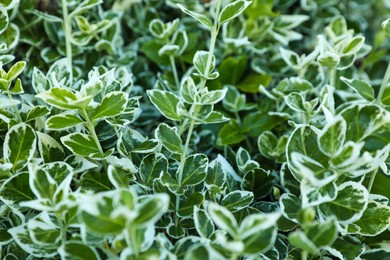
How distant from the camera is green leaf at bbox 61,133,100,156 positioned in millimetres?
781

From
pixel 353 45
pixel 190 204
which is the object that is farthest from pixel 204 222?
pixel 353 45

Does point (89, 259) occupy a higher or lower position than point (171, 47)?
lower

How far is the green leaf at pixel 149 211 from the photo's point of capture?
58 centimetres

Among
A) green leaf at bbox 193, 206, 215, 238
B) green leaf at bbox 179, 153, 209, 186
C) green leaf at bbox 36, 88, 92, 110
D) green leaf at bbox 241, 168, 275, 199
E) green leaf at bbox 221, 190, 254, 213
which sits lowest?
green leaf at bbox 241, 168, 275, 199

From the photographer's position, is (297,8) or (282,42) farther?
(297,8)

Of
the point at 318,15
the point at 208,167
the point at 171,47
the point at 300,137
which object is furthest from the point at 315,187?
the point at 318,15

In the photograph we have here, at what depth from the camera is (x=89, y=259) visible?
26.3 inches

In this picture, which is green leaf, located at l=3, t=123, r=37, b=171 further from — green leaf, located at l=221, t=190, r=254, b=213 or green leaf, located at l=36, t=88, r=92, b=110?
green leaf, located at l=221, t=190, r=254, b=213

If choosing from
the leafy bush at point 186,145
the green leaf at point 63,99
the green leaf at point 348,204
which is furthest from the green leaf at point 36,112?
the green leaf at point 348,204

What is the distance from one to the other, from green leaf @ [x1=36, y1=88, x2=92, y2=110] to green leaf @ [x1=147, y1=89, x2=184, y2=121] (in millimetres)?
139

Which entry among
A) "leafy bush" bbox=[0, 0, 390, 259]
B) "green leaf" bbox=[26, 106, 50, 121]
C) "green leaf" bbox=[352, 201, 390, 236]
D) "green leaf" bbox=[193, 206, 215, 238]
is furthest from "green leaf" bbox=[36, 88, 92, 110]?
"green leaf" bbox=[352, 201, 390, 236]

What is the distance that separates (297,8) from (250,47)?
9.0 inches

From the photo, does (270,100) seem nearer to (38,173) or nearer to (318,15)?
(318,15)

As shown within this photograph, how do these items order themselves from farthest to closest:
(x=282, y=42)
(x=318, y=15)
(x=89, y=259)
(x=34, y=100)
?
(x=318, y=15) < (x=282, y=42) < (x=34, y=100) < (x=89, y=259)
